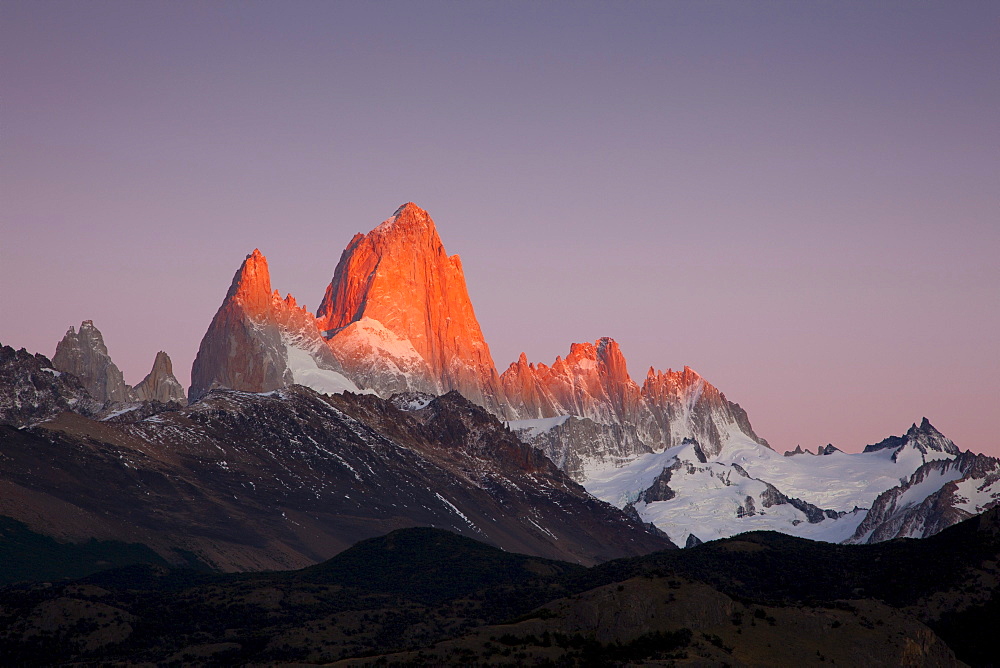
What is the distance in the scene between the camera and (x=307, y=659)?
19188 cm

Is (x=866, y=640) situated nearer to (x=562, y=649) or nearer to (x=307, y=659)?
(x=562, y=649)

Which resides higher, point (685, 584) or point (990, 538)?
point (990, 538)

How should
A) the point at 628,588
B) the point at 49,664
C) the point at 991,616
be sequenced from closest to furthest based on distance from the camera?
the point at 628,588 → the point at 991,616 → the point at 49,664

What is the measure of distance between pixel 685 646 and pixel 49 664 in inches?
3802

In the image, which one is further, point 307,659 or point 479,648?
point 307,659

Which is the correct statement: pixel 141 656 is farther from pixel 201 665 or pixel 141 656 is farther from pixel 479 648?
pixel 479 648

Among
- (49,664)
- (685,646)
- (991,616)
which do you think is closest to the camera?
(685,646)

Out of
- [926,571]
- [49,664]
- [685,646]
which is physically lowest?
[49,664]

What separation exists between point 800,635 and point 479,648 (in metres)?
36.1

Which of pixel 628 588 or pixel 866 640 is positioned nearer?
pixel 866 640

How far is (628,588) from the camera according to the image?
15575cm

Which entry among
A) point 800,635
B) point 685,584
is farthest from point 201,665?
point 800,635

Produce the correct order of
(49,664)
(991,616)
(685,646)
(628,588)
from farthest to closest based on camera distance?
(49,664) → (991,616) → (628,588) → (685,646)

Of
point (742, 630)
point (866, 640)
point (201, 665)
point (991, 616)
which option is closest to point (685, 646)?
point (742, 630)
